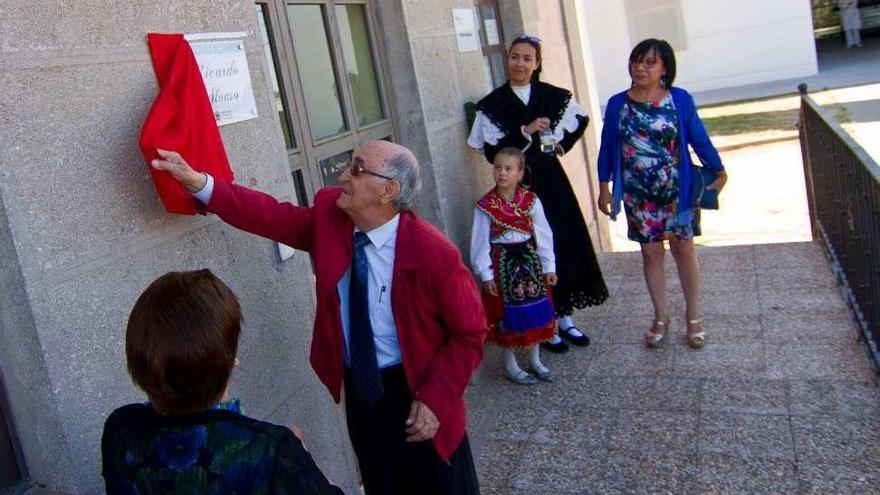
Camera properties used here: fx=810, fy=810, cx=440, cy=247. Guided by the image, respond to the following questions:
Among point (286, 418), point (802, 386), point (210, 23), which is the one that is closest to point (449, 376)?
point (286, 418)

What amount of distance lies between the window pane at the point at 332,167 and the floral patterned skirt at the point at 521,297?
97 centimetres

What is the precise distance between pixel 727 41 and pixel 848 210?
18.1m

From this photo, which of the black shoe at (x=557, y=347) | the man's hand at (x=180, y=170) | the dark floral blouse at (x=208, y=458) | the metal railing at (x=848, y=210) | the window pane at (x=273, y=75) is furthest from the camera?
the black shoe at (x=557, y=347)

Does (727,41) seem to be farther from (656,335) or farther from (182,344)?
(182,344)

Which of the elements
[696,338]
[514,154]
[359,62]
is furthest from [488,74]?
[696,338]

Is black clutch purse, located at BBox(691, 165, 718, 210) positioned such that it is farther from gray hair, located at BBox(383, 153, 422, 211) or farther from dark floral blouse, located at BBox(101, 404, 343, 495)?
dark floral blouse, located at BBox(101, 404, 343, 495)

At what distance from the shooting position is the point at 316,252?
2494mm

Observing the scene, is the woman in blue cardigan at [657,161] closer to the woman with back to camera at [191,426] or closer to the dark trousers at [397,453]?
the dark trousers at [397,453]

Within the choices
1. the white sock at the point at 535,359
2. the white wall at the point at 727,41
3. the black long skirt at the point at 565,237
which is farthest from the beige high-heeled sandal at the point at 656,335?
the white wall at the point at 727,41

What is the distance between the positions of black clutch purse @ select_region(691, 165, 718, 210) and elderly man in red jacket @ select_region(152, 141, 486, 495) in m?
2.41

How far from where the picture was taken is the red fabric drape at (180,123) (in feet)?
7.42

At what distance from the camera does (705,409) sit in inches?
155

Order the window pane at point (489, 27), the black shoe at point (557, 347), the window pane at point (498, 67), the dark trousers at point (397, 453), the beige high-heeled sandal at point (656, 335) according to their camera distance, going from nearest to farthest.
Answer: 1. the dark trousers at point (397, 453)
2. the beige high-heeled sandal at point (656, 335)
3. the black shoe at point (557, 347)
4. the window pane at point (489, 27)
5. the window pane at point (498, 67)

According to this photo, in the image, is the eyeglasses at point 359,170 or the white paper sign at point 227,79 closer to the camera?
the eyeglasses at point 359,170
